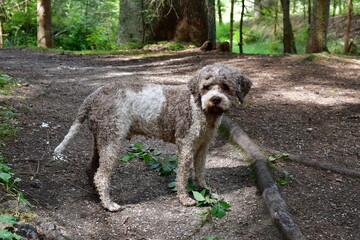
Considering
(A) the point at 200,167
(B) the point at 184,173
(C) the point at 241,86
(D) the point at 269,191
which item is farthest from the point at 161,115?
(D) the point at 269,191

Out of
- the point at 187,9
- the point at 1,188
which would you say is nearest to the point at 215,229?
the point at 1,188

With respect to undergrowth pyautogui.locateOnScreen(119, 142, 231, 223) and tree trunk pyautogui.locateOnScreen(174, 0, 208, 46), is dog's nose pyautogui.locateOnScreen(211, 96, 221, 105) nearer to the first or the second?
undergrowth pyautogui.locateOnScreen(119, 142, 231, 223)

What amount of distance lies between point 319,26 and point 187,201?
9823 mm

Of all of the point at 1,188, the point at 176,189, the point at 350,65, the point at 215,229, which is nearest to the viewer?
the point at 1,188

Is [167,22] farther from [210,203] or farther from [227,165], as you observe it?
[210,203]

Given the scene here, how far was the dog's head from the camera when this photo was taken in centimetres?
402

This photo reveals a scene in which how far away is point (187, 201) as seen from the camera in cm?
449

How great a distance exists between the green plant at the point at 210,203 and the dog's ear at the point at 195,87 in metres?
1.16

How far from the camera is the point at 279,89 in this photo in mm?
8930

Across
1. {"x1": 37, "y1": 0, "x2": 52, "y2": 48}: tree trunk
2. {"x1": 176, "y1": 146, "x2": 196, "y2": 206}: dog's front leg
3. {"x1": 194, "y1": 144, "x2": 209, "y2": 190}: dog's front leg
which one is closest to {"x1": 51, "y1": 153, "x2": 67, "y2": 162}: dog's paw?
{"x1": 176, "y1": 146, "x2": 196, "y2": 206}: dog's front leg

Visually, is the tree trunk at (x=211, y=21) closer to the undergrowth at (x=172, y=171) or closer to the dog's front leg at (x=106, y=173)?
the undergrowth at (x=172, y=171)

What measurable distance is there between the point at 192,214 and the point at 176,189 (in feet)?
1.61

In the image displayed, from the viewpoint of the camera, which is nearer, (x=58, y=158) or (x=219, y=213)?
(x=219, y=213)

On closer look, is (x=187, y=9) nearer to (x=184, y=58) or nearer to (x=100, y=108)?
(x=184, y=58)
